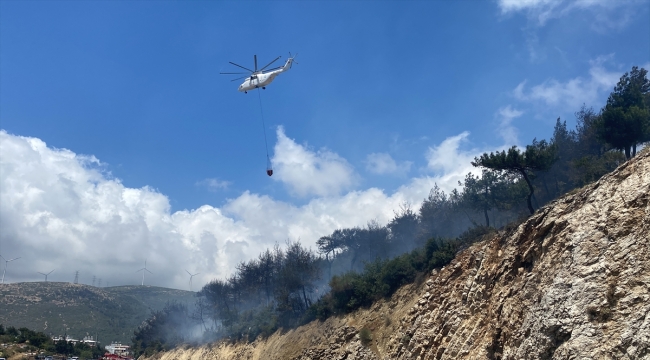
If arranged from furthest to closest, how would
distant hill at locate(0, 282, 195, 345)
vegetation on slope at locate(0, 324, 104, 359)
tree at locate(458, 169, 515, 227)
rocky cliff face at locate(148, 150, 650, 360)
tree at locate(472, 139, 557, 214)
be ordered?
1. distant hill at locate(0, 282, 195, 345)
2. vegetation on slope at locate(0, 324, 104, 359)
3. tree at locate(458, 169, 515, 227)
4. tree at locate(472, 139, 557, 214)
5. rocky cliff face at locate(148, 150, 650, 360)

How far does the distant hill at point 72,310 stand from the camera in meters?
129

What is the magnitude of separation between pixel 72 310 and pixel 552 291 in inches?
5813

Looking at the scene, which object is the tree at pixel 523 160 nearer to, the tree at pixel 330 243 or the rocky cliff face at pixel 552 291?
the rocky cliff face at pixel 552 291

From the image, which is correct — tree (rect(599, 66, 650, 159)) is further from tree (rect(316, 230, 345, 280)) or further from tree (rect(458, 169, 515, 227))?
tree (rect(316, 230, 345, 280))

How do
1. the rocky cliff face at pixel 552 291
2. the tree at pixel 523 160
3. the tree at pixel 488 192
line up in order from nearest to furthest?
the rocky cliff face at pixel 552 291
the tree at pixel 523 160
the tree at pixel 488 192

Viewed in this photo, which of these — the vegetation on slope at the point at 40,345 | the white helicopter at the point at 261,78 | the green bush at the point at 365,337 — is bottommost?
the green bush at the point at 365,337

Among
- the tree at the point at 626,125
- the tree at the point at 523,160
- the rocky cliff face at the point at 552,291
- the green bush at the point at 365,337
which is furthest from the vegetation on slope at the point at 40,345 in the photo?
the tree at the point at 626,125

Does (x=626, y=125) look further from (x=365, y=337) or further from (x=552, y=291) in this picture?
(x=365, y=337)

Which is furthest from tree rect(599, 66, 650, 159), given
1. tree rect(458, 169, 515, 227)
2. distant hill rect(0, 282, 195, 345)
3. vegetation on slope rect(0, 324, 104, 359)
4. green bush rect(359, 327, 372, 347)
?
distant hill rect(0, 282, 195, 345)

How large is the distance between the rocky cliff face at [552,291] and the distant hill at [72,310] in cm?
11046

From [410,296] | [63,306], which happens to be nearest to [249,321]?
[410,296]

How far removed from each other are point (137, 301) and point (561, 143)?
514 feet

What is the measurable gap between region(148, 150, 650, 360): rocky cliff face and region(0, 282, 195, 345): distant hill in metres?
110

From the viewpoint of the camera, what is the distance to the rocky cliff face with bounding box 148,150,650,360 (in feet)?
57.4
